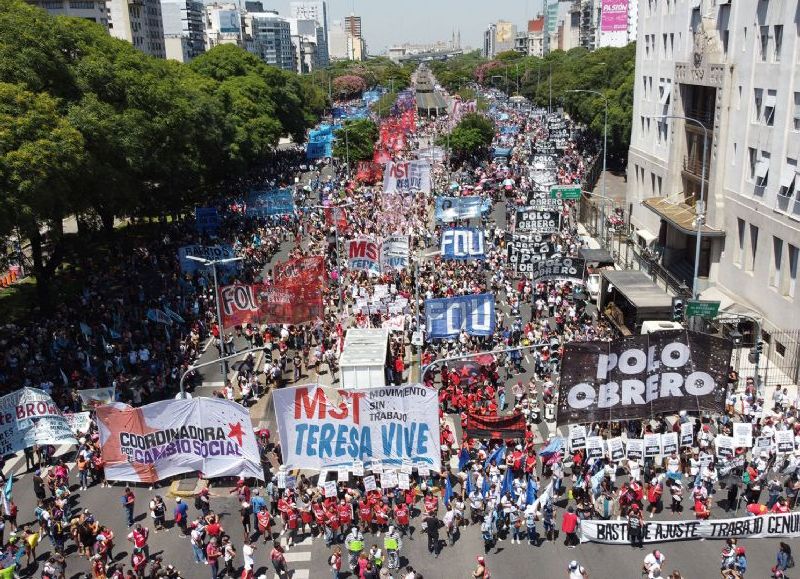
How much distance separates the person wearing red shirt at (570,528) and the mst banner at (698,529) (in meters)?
0.26

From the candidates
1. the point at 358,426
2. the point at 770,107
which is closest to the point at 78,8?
the point at 770,107

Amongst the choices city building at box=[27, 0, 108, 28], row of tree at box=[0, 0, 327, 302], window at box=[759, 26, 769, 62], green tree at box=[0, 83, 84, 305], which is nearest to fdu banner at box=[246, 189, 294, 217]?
row of tree at box=[0, 0, 327, 302]

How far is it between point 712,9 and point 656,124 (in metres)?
11.4

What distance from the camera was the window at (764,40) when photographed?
3519 centimetres

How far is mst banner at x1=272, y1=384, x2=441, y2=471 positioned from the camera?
832 inches

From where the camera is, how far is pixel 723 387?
70.8 feet

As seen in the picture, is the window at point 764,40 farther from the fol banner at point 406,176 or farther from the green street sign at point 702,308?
the fol banner at point 406,176

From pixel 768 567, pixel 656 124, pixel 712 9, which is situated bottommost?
pixel 768 567

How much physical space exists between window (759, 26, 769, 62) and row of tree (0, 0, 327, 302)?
3039cm

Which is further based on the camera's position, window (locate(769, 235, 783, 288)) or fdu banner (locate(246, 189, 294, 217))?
fdu banner (locate(246, 189, 294, 217))

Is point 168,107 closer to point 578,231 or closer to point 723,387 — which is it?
point 578,231

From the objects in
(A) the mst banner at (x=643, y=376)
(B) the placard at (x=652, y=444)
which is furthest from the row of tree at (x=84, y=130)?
(B) the placard at (x=652, y=444)

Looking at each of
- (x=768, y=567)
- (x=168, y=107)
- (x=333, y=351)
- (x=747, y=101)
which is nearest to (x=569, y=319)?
(x=333, y=351)

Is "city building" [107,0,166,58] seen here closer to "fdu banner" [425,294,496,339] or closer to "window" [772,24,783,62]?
"window" [772,24,783,62]
